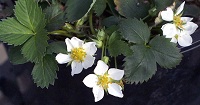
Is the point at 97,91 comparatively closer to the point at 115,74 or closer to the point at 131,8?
the point at 115,74

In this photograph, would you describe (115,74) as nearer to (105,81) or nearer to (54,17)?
(105,81)

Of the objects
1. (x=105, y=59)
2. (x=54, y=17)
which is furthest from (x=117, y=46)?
(x=54, y=17)

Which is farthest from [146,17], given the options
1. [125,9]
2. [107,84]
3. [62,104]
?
[62,104]

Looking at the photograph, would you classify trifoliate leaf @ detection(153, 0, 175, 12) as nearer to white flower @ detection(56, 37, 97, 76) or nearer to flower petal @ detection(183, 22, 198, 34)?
flower petal @ detection(183, 22, 198, 34)

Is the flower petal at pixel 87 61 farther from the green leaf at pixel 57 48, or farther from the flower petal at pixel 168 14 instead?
the flower petal at pixel 168 14

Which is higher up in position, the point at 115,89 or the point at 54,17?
the point at 54,17
